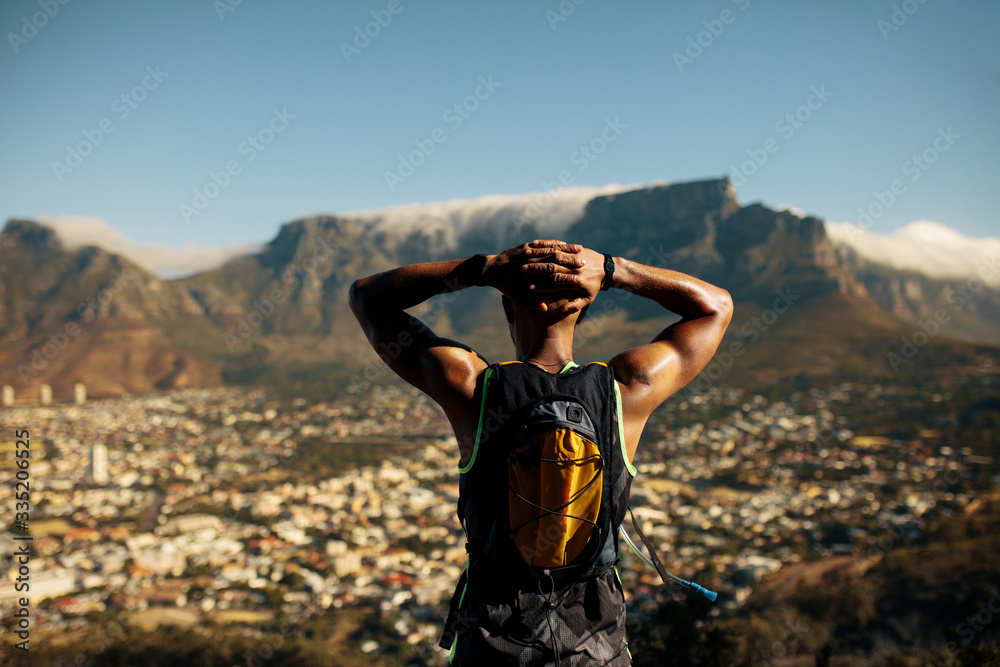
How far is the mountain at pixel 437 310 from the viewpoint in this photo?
171 feet

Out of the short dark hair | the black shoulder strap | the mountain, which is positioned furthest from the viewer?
the mountain

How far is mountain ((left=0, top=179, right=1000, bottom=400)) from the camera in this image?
5225 cm

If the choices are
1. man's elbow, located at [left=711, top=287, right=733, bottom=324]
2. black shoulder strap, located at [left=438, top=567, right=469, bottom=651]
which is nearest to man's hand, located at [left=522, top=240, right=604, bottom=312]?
man's elbow, located at [left=711, top=287, right=733, bottom=324]

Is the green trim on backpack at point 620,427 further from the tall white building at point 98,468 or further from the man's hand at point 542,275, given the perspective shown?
the tall white building at point 98,468

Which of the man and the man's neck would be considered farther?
the man's neck

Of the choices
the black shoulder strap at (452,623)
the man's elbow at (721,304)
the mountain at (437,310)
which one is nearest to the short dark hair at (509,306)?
the man's elbow at (721,304)

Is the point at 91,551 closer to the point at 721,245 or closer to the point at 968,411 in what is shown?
the point at 968,411

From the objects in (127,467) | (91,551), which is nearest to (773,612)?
(91,551)

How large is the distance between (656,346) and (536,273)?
436 mm

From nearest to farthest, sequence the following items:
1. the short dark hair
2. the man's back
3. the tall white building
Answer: the man's back → the short dark hair → the tall white building

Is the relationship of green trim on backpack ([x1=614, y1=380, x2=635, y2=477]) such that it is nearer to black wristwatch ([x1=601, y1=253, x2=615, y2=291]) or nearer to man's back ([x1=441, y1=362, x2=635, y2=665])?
man's back ([x1=441, y1=362, x2=635, y2=665])

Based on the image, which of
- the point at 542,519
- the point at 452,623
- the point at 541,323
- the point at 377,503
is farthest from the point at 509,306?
the point at 377,503

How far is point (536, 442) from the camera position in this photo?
157cm

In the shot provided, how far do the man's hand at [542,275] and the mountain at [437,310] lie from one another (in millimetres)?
45321
